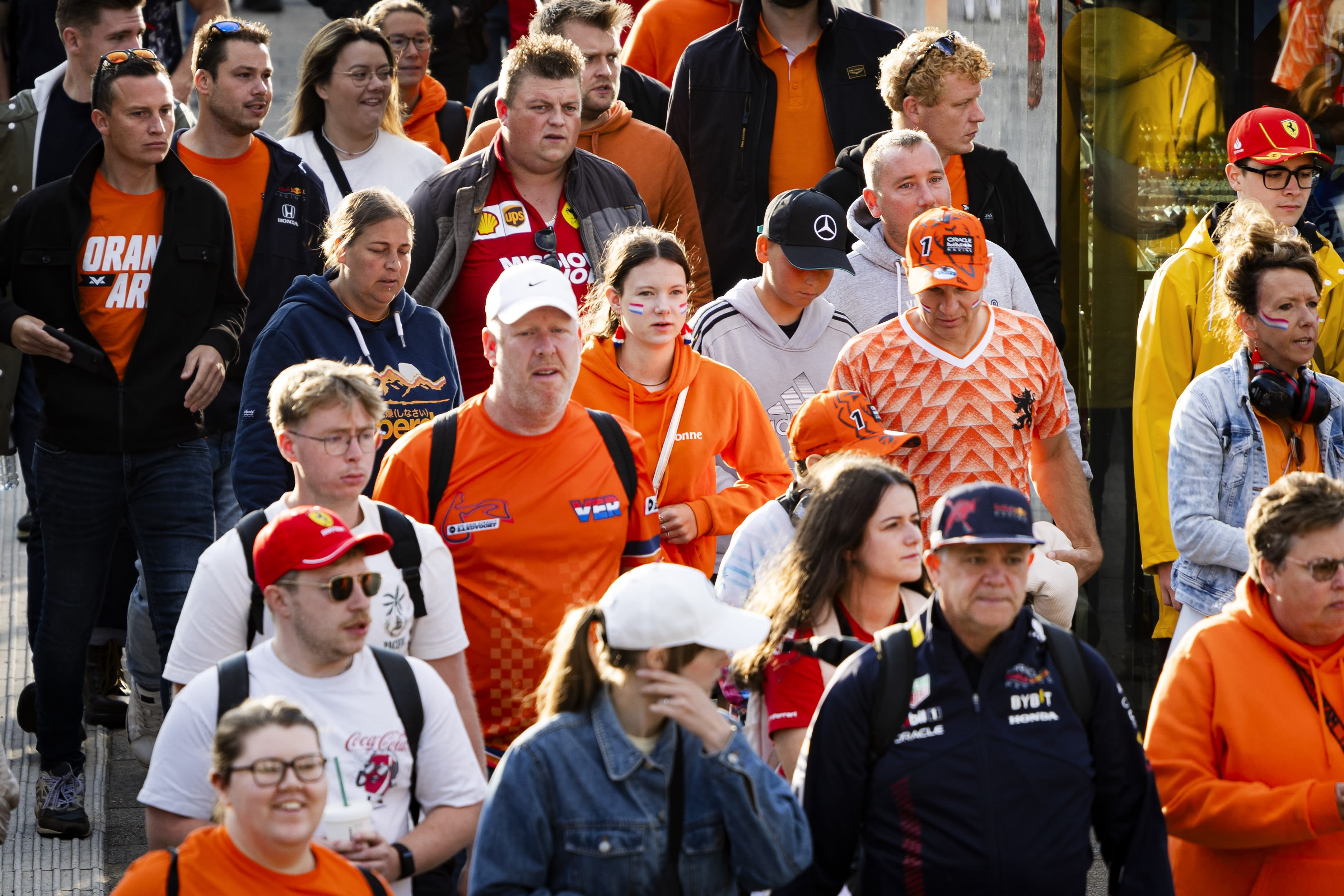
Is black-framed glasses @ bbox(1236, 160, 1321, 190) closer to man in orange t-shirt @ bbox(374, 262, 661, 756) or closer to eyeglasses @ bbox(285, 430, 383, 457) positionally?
man in orange t-shirt @ bbox(374, 262, 661, 756)

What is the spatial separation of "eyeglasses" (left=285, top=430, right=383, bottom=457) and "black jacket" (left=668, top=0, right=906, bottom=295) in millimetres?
3535

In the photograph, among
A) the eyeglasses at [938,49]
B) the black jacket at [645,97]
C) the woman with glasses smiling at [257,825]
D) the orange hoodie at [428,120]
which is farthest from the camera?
the orange hoodie at [428,120]

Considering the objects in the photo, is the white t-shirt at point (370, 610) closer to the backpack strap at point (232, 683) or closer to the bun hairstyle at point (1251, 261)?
the backpack strap at point (232, 683)

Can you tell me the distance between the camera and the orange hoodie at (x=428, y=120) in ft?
28.6

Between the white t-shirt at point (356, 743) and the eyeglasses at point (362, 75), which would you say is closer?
the white t-shirt at point (356, 743)

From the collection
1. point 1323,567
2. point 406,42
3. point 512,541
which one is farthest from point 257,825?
point 406,42

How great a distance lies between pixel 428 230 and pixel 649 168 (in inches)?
48.4

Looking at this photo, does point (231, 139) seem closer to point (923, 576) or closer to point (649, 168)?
point (649, 168)

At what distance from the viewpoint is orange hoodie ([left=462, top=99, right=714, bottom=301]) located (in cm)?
729

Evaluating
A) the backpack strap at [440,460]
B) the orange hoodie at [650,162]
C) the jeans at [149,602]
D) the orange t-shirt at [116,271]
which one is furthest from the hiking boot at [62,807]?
the orange hoodie at [650,162]

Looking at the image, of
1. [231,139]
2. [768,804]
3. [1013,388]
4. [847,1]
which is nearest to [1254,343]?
[1013,388]

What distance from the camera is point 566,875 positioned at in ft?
11.5

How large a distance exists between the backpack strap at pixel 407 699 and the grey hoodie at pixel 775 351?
2.43m

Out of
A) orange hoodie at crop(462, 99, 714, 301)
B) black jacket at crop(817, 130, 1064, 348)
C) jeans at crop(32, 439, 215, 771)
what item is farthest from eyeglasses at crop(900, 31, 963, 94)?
jeans at crop(32, 439, 215, 771)
